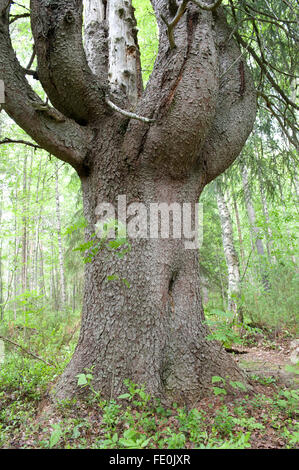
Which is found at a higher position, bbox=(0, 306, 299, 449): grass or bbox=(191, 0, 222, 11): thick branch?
bbox=(191, 0, 222, 11): thick branch

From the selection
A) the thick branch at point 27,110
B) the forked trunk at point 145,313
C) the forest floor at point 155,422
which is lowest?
the forest floor at point 155,422

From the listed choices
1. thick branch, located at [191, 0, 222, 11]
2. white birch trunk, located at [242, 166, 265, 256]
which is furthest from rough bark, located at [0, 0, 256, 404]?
white birch trunk, located at [242, 166, 265, 256]

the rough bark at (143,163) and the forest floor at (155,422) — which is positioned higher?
the rough bark at (143,163)

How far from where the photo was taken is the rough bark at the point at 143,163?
2.62 m

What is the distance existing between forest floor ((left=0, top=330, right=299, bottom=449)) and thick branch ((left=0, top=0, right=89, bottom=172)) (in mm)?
2180

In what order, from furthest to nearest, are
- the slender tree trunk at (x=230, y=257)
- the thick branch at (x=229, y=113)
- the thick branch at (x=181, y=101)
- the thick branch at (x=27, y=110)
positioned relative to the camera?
the slender tree trunk at (x=230, y=257), the thick branch at (x=229, y=113), the thick branch at (x=181, y=101), the thick branch at (x=27, y=110)

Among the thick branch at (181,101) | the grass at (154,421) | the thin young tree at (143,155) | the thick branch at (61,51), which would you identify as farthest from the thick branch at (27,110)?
the grass at (154,421)

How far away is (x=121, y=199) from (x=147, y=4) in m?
8.96

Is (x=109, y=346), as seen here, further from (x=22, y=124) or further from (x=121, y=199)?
(x=22, y=124)

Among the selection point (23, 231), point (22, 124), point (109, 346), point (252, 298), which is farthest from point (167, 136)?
point (23, 231)

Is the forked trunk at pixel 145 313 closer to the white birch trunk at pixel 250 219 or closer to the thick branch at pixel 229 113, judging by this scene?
the thick branch at pixel 229 113

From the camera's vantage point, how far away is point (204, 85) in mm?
2799

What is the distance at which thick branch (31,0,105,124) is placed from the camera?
105 inches

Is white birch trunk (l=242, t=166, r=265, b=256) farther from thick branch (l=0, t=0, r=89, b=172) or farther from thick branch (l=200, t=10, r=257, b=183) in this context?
thick branch (l=0, t=0, r=89, b=172)
